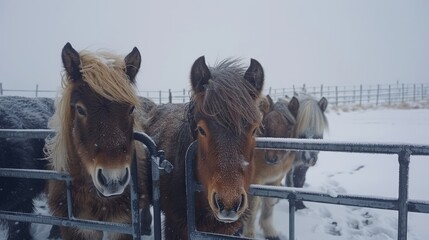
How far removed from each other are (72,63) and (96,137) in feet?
2.38

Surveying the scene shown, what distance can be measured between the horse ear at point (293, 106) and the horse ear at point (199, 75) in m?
3.62

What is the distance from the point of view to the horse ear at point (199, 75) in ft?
7.90

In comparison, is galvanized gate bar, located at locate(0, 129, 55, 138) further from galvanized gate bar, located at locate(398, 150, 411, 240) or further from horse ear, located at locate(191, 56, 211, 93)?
galvanized gate bar, located at locate(398, 150, 411, 240)

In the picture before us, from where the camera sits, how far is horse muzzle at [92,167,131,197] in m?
2.18

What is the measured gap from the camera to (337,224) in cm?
518

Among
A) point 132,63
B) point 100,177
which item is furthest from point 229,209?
point 132,63

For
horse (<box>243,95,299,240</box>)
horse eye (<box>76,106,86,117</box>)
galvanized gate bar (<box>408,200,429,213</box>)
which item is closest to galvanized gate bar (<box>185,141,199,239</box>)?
horse eye (<box>76,106,86,117</box>)

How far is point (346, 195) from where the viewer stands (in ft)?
6.86

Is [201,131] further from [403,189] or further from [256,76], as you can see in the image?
[403,189]

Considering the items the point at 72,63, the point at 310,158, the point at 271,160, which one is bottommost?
the point at 310,158

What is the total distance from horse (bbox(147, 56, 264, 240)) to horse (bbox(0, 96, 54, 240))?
68.7 inches

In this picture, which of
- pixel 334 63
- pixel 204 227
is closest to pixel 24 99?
pixel 204 227

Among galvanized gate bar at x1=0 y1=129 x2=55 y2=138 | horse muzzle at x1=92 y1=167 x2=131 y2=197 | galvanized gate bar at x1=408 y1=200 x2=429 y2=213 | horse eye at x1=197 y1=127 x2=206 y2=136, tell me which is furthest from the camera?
galvanized gate bar at x1=0 y1=129 x2=55 y2=138

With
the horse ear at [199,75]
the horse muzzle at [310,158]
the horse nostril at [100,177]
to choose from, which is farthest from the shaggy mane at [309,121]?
the horse nostril at [100,177]
